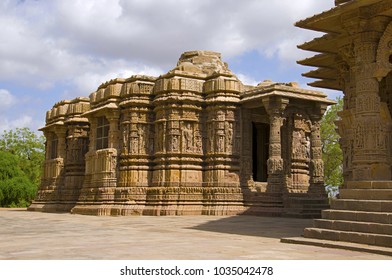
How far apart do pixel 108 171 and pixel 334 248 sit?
43.2ft

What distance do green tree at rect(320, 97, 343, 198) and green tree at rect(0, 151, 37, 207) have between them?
22.0 meters

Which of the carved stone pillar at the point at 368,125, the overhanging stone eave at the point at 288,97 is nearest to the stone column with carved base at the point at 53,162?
the overhanging stone eave at the point at 288,97

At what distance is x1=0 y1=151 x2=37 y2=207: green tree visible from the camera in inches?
1460

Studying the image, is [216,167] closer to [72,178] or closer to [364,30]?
[72,178]

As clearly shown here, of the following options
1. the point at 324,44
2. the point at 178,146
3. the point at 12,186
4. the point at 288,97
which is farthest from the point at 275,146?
the point at 12,186

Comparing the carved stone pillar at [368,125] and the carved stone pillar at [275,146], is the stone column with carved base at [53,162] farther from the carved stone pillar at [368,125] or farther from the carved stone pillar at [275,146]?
the carved stone pillar at [368,125]

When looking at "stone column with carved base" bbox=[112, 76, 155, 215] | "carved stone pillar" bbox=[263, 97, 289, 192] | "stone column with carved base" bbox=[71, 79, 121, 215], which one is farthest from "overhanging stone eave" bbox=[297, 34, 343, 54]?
"stone column with carved base" bbox=[71, 79, 121, 215]

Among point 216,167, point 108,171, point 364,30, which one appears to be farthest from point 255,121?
point 364,30

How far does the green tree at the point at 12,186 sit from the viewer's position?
37094 millimetres

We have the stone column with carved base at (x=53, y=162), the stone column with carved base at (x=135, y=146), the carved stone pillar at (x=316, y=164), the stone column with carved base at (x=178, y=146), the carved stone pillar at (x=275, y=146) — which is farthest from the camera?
the stone column with carved base at (x=53, y=162)

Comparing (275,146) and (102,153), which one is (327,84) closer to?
(275,146)

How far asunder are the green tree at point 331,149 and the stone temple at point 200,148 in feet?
54.7

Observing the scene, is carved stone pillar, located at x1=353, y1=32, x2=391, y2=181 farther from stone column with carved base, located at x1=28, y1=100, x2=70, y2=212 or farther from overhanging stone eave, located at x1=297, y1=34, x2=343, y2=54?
stone column with carved base, located at x1=28, y1=100, x2=70, y2=212

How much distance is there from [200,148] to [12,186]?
885 inches
